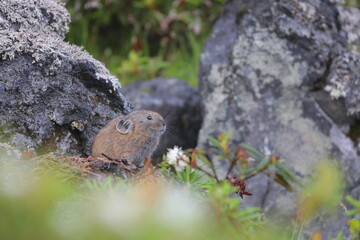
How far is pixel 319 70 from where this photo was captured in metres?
6.17

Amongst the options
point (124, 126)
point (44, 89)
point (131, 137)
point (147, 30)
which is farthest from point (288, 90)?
point (147, 30)

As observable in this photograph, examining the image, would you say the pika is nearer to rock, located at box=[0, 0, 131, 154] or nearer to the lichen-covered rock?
rock, located at box=[0, 0, 131, 154]

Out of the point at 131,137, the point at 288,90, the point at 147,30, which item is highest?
the point at 147,30

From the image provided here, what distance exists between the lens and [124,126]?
14.2ft

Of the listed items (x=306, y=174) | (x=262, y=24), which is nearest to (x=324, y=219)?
(x=306, y=174)

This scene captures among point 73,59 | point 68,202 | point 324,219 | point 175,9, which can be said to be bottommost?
point 68,202

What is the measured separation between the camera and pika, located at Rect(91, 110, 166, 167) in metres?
4.09

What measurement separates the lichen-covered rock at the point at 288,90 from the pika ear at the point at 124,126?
1.96 metres

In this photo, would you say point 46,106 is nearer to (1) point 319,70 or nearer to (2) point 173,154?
(2) point 173,154

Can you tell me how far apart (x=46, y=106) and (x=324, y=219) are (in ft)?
10.4

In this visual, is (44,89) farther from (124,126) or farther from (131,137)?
(131,137)

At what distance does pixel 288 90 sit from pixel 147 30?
14.2 feet

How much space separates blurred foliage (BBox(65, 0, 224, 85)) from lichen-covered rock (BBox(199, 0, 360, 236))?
2.88 metres

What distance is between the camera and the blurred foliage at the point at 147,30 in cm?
963
